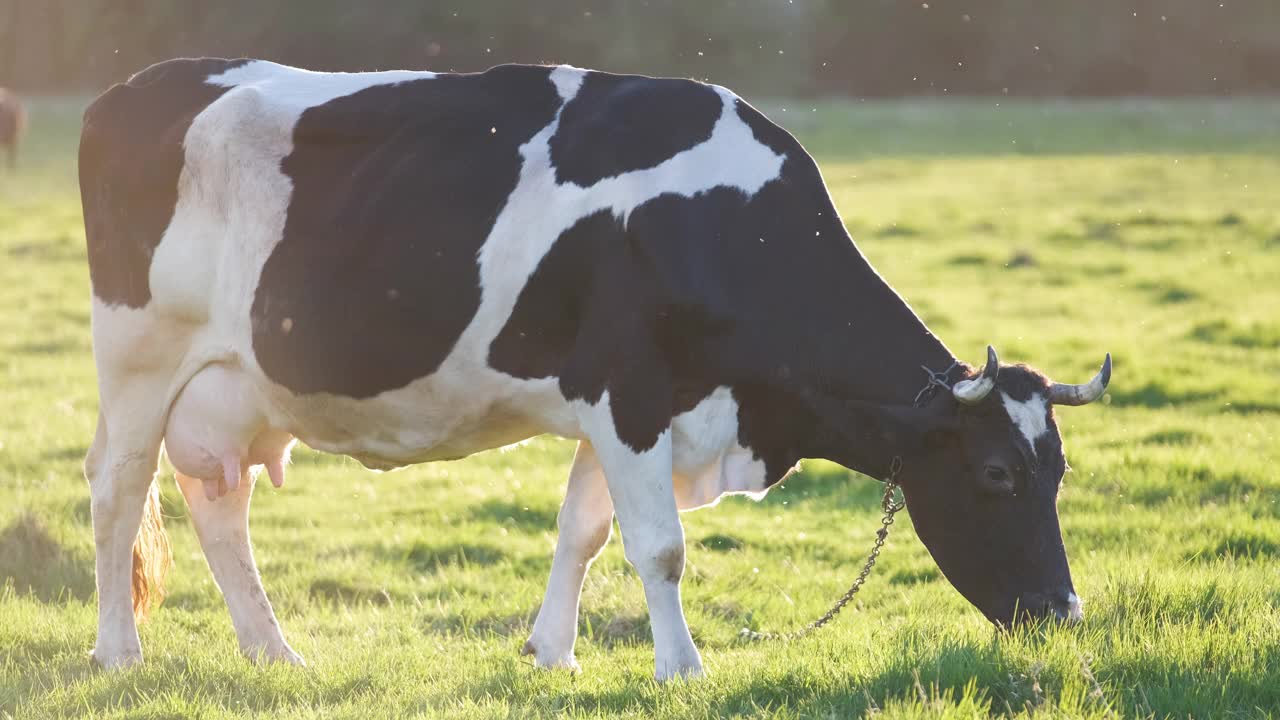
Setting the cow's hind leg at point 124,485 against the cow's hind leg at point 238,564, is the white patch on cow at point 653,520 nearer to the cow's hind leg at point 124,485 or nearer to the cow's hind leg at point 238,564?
the cow's hind leg at point 238,564

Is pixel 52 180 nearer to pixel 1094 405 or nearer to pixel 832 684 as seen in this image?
pixel 1094 405

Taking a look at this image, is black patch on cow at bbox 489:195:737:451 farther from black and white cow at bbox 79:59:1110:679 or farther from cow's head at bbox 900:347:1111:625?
cow's head at bbox 900:347:1111:625

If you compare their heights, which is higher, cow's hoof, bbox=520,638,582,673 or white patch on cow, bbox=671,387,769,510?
white patch on cow, bbox=671,387,769,510

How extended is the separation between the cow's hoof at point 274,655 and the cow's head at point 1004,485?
8.20ft

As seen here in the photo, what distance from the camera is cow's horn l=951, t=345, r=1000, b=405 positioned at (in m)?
4.87

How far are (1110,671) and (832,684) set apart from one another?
856mm

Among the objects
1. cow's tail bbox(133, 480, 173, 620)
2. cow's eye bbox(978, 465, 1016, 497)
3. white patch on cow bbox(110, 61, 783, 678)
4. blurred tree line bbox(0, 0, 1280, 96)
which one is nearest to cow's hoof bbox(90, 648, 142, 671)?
white patch on cow bbox(110, 61, 783, 678)

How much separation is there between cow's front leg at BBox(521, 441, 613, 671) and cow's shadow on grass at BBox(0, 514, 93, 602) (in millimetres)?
2451

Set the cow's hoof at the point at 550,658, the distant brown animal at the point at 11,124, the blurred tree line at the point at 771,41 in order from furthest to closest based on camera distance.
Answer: the blurred tree line at the point at 771,41, the distant brown animal at the point at 11,124, the cow's hoof at the point at 550,658

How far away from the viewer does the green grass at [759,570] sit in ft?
15.8

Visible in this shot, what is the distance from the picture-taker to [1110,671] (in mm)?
4727

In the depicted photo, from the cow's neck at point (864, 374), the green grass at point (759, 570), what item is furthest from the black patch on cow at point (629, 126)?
the green grass at point (759, 570)

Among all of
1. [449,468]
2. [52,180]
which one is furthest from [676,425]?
[52,180]

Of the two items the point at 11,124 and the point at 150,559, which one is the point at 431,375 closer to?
the point at 150,559
